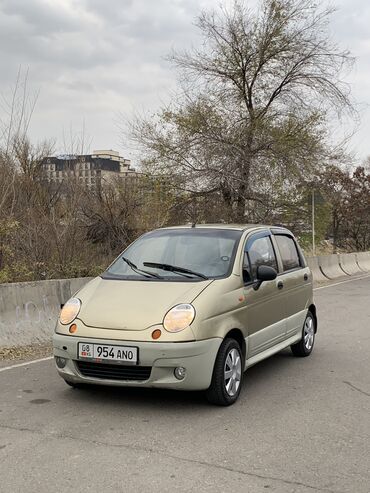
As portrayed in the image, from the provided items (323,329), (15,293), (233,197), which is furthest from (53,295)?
(233,197)

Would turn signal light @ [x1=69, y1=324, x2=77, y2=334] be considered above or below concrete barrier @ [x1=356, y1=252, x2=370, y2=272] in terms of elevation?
above

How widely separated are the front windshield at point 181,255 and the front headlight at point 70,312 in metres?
0.59

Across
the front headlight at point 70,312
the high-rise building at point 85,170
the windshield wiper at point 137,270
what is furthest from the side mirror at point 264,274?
the high-rise building at point 85,170

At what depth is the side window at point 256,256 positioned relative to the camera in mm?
5891

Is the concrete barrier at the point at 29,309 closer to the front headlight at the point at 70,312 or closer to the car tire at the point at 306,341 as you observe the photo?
the front headlight at the point at 70,312

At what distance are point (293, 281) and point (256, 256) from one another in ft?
3.17

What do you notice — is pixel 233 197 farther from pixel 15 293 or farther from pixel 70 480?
pixel 70 480

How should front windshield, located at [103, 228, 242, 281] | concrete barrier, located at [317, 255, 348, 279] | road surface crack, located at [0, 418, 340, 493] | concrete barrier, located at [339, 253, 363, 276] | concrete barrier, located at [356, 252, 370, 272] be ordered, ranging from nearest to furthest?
road surface crack, located at [0, 418, 340, 493], front windshield, located at [103, 228, 242, 281], concrete barrier, located at [317, 255, 348, 279], concrete barrier, located at [339, 253, 363, 276], concrete barrier, located at [356, 252, 370, 272]

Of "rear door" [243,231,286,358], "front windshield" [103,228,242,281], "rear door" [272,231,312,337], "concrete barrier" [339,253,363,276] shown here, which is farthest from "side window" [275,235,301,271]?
"concrete barrier" [339,253,363,276]

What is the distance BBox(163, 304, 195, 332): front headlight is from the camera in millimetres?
4852

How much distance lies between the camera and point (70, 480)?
3.55m

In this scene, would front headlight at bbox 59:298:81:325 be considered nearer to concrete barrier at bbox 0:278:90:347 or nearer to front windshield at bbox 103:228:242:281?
front windshield at bbox 103:228:242:281

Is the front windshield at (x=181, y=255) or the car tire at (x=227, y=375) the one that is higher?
the front windshield at (x=181, y=255)

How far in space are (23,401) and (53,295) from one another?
3193 millimetres
